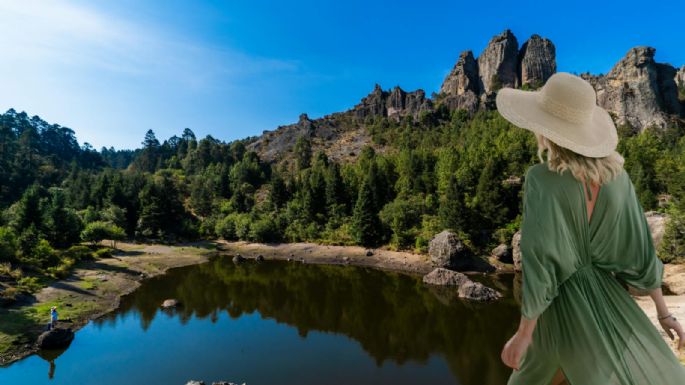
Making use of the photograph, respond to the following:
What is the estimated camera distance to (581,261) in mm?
1929

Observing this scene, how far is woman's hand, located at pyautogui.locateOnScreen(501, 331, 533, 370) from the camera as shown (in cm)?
188

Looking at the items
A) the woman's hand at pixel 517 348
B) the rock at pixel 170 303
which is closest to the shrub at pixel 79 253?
the rock at pixel 170 303

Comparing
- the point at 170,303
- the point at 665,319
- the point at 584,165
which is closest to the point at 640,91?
the point at 170,303

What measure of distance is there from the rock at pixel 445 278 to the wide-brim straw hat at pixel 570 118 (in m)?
29.0

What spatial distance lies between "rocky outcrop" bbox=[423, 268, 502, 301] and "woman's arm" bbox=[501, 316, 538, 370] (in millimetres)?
25752

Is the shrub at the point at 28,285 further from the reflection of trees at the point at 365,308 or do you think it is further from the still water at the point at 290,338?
the reflection of trees at the point at 365,308

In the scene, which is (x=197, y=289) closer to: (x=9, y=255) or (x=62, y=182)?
(x=9, y=255)

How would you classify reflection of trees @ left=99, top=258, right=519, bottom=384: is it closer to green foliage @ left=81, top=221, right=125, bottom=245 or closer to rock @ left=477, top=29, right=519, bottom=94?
green foliage @ left=81, top=221, right=125, bottom=245

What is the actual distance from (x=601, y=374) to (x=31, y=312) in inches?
1068

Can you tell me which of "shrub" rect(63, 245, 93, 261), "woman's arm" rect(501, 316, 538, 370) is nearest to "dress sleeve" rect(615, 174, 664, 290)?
"woman's arm" rect(501, 316, 538, 370)

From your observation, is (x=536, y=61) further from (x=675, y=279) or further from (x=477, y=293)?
(x=477, y=293)

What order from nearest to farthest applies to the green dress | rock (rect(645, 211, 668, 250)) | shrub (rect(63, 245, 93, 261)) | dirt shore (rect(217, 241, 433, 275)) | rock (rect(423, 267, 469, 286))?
the green dress, rock (rect(645, 211, 668, 250)), rock (rect(423, 267, 469, 286)), shrub (rect(63, 245, 93, 261)), dirt shore (rect(217, 241, 433, 275))

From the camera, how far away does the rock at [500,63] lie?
107688 millimetres

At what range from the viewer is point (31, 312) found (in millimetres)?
20406
